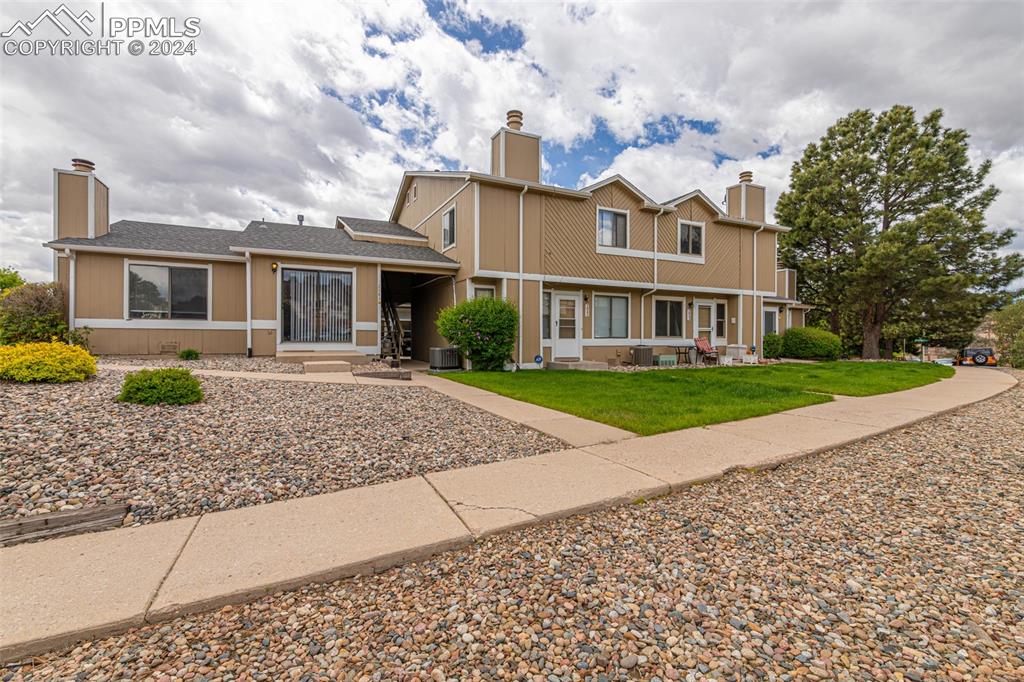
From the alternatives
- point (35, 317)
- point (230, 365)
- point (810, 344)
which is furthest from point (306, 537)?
point (810, 344)

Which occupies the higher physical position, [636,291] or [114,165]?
[114,165]

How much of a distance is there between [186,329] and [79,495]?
10.9 m

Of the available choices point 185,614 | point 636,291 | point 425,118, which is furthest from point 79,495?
point 425,118

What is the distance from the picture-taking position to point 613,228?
45.2ft

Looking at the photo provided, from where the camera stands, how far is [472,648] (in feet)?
5.76

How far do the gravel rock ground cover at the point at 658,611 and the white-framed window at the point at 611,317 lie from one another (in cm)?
1112

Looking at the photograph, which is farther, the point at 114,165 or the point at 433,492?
the point at 114,165

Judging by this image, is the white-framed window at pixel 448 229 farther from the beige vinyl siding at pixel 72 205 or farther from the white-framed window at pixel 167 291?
the beige vinyl siding at pixel 72 205

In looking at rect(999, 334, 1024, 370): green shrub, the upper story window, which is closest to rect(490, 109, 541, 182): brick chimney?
the upper story window

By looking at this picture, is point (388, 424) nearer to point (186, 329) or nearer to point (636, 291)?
point (186, 329)

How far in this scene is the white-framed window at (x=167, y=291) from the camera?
1145 cm

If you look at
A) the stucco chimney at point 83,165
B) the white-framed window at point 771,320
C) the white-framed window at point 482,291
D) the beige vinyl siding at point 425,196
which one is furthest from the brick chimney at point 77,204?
the white-framed window at point 771,320

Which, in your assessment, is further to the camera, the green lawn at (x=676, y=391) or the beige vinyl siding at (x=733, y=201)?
the beige vinyl siding at (x=733, y=201)

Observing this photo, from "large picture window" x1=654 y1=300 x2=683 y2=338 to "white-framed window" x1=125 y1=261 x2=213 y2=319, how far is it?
46.1 ft
